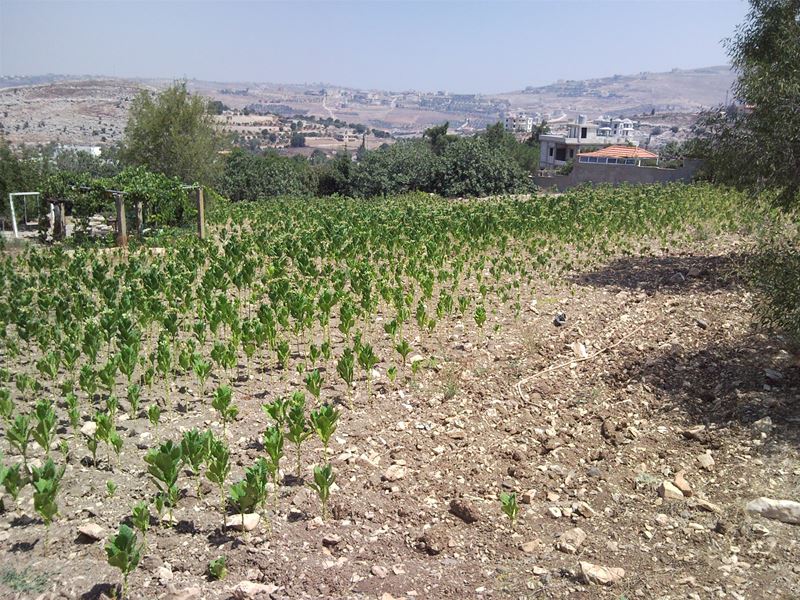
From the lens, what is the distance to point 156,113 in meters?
24.8

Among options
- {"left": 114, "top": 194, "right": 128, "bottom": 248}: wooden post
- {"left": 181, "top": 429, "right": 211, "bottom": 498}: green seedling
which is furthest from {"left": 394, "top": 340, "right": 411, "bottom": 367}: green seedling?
{"left": 114, "top": 194, "right": 128, "bottom": 248}: wooden post

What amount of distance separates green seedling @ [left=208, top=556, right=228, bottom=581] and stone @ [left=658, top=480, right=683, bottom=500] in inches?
132

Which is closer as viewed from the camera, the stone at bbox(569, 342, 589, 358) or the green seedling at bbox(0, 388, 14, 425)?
the green seedling at bbox(0, 388, 14, 425)

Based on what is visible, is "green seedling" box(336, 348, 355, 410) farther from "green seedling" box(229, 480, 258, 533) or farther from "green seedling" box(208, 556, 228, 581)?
"green seedling" box(208, 556, 228, 581)

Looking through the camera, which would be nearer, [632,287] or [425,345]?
[425,345]

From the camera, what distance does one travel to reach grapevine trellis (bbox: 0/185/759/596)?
5.31m

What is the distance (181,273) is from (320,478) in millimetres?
7490

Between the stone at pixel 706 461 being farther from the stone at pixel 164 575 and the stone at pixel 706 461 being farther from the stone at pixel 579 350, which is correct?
the stone at pixel 164 575

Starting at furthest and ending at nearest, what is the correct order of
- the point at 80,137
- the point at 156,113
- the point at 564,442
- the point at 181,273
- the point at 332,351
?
the point at 80,137 < the point at 156,113 < the point at 181,273 < the point at 332,351 < the point at 564,442

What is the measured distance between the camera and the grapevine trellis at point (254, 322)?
17.4 feet

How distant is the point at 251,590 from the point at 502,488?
7.28 feet

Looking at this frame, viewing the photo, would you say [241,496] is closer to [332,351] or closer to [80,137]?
[332,351]

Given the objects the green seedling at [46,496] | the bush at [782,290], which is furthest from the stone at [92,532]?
the bush at [782,290]

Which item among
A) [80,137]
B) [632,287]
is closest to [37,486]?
[632,287]
